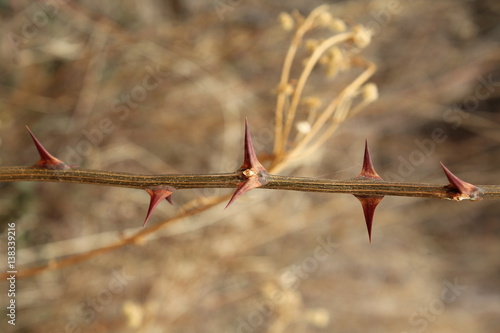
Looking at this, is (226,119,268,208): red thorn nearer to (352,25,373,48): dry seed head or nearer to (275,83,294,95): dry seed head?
(275,83,294,95): dry seed head

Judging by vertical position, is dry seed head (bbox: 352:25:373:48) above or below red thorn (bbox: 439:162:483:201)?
above

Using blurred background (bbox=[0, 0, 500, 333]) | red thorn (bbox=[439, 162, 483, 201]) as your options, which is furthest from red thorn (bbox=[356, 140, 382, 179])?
blurred background (bbox=[0, 0, 500, 333])

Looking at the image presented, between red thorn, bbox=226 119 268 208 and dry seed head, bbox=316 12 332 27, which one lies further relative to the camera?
dry seed head, bbox=316 12 332 27

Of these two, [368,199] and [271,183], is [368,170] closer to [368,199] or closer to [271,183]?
[368,199]

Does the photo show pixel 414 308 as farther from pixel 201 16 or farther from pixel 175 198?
pixel 201 16

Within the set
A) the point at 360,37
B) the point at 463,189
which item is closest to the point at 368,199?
the point at 463,189

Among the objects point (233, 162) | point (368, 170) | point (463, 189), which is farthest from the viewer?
point (233, 162)

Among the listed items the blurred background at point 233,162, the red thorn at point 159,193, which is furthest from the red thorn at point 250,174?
the blurred background at point 233,162

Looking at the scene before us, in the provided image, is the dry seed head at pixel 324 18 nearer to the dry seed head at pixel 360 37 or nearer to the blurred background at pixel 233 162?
the dry seed head at pixel 360 37
